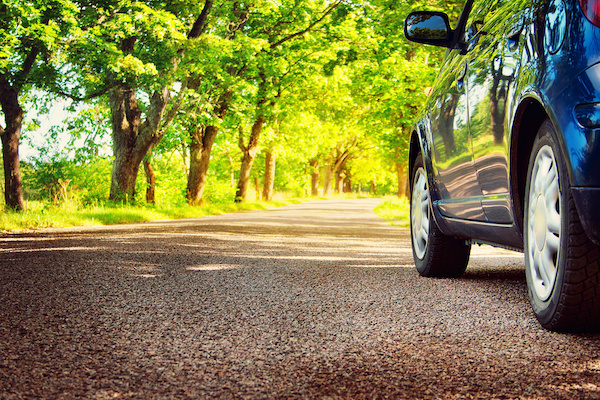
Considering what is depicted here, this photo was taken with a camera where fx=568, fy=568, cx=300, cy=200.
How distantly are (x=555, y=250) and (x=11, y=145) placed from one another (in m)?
13.0

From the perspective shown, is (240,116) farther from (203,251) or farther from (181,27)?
(203,251)

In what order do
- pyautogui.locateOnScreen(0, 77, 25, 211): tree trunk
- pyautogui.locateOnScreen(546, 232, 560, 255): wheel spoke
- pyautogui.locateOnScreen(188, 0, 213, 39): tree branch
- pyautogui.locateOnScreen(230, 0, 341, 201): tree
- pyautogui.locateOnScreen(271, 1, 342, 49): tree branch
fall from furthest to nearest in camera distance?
pyautogui.locateOnScreen(271, 1, 342, 49): tree branch, pyautogui.locateOnScreen(230, 0, 341, 201): tree, pyautogui.locateOnScreen(188, 0, 213, 39): tree branch, pyautogui.locateOnScreen(0, 77, 25, 211): tree trunk, pyautogui.locateOnScreen(546, 232, 560, 255): wheel spoke

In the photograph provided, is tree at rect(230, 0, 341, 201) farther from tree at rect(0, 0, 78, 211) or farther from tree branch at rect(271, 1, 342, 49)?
tree at rect(0, 0, 78, 211)

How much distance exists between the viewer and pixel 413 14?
4.28 m

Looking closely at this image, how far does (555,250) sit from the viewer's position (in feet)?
8.27

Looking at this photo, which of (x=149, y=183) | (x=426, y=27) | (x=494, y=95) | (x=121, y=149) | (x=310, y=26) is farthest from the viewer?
(x=310, y=26)

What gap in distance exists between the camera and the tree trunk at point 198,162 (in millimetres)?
20438

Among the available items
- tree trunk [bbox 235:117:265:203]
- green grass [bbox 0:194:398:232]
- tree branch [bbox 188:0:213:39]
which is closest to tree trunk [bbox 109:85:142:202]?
green grass [bbox 0:194:398:232]

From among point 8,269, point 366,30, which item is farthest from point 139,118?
point 8,269

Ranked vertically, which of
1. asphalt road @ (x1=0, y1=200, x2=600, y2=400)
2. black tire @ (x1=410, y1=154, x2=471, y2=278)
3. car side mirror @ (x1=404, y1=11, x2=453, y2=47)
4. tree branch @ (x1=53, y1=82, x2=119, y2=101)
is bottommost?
asphalt road @ (x1=0, y1=200, x2=600, y2=400)

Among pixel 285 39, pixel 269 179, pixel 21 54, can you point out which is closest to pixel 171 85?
pixel 21 54

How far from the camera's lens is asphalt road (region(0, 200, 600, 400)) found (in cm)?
201

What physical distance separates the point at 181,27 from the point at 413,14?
9164 mm

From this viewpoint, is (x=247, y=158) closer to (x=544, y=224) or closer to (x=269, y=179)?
(x=269, y=179)
